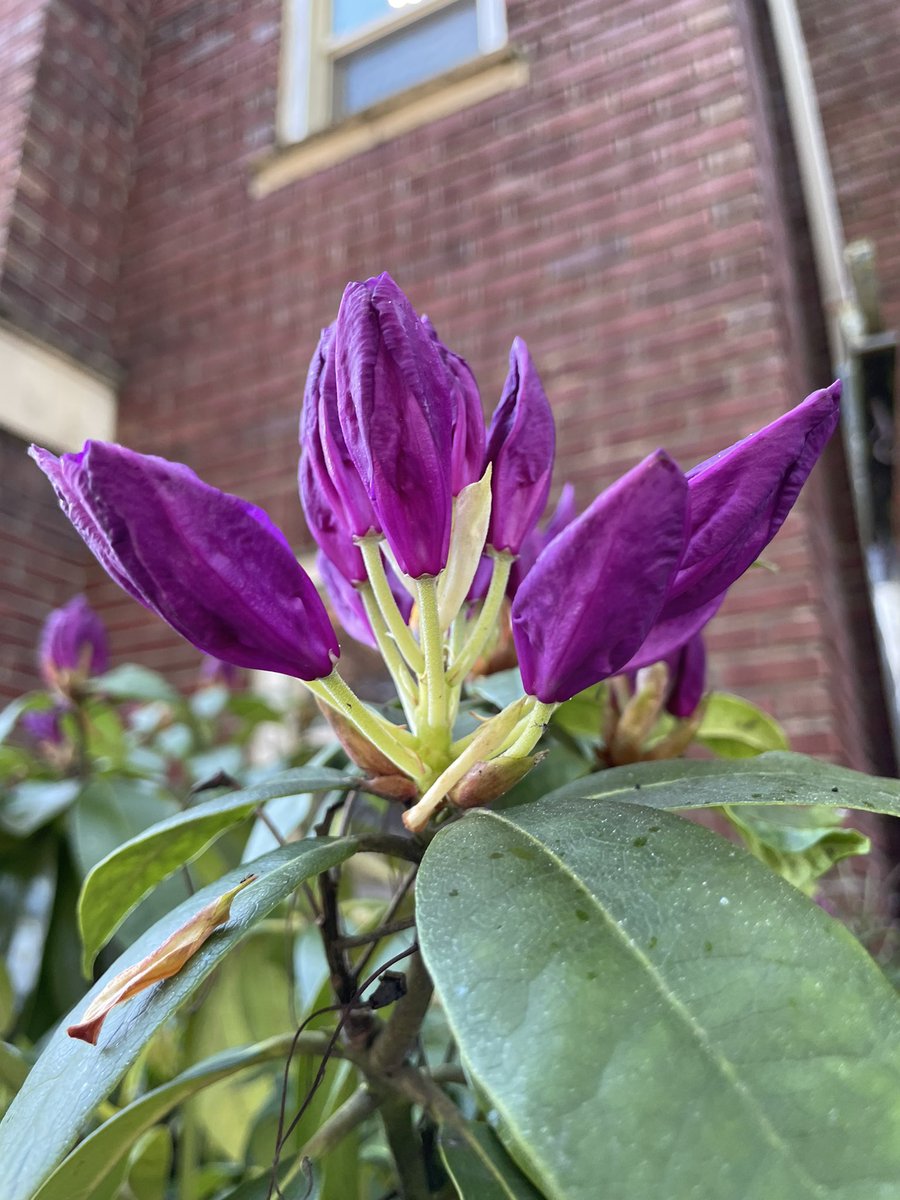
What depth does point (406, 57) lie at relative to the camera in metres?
3.19

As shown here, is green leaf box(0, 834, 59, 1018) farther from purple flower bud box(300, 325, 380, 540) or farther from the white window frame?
the white window frame

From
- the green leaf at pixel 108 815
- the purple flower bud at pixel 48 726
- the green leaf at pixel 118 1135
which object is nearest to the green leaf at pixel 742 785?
the green leaf at pixel 118 1135

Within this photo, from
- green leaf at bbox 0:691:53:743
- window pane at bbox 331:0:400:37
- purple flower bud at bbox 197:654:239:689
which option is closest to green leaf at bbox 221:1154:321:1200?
green leaf at bbox 0:691:53:743

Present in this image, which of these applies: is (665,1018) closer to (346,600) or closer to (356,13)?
(346,600)

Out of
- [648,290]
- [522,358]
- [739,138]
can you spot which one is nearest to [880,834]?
[648,290]

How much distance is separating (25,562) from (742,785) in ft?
9.51

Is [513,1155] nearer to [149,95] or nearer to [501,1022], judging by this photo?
[501,1022]

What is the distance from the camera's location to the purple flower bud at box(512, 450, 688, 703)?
341 millimetres

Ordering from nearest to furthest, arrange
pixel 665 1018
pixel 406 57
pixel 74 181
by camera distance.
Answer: pixel 665 1018, pixel 406 57, pixel 74 181

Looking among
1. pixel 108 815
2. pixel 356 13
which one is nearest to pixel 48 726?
pixel 108 815

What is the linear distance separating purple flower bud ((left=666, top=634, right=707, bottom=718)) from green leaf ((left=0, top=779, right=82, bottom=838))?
2.16 ft

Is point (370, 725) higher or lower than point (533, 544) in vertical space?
lower

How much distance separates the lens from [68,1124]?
0.32 metres

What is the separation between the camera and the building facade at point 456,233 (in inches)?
90.1
